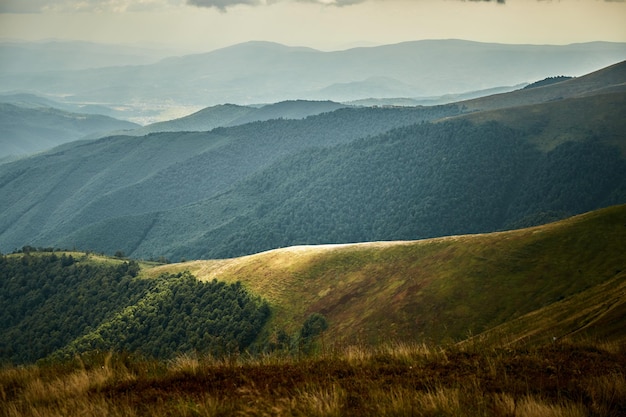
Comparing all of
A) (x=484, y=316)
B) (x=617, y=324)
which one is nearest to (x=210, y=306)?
(x=484, y=316)

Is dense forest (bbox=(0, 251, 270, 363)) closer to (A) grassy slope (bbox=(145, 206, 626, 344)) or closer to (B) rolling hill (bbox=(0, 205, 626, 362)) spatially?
(B) rolling hill (bbox=(0, 205, 626, 362))

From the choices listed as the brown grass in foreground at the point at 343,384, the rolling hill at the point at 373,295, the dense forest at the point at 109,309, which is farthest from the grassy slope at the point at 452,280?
the brown grass in foreground at the point at 343,384

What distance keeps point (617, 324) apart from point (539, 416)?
14.4 metres

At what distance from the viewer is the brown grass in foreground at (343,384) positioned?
916 cm

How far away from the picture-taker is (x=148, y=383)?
11.5 m

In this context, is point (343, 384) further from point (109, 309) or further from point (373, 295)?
point (109, 309)

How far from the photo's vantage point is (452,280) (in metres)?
72.2

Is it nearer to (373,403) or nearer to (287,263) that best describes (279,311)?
(287,263)

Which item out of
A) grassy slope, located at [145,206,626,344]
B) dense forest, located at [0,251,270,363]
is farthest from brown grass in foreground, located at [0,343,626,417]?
dense forest, located at [0,251,270,363]

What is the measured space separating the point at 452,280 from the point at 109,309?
107 m

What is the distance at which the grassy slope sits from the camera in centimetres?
6103

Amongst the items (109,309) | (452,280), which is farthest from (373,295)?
(109,309)

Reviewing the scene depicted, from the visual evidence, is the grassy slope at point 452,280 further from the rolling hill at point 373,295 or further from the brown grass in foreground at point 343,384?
the brown grass in foreground at point 343,384

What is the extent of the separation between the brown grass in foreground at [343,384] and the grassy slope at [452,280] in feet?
108
